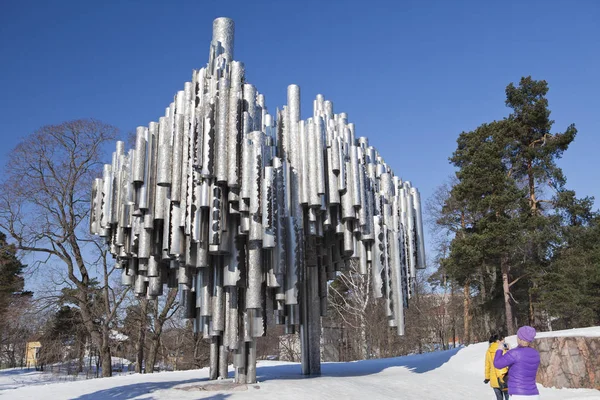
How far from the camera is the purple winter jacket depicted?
565 cm

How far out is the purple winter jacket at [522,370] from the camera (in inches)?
223

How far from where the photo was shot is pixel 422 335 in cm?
3541

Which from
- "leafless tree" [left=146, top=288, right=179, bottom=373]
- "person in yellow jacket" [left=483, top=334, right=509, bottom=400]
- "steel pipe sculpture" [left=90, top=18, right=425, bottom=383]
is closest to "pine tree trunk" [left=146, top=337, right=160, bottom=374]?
"leafless tree" [left=146, top=288, right=179, bottom=373]

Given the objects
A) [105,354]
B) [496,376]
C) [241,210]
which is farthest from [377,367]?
[105,354]

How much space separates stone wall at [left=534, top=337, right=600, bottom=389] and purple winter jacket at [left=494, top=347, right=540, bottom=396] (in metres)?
7.65

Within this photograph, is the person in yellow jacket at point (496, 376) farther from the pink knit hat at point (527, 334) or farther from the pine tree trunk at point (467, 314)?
the pine tree trunk at point (467, 314)

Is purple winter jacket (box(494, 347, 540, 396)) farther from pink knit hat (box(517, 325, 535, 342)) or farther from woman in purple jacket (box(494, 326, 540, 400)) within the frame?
pink knit hat (box(517, 325, 535, 342))

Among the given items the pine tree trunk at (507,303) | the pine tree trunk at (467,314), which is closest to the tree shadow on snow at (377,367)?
the pine tree trunk at (507,303)

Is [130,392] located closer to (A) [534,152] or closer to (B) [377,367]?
(B) [377,367]

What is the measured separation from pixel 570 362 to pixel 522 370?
26.0ft

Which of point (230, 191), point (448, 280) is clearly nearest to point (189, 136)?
point (230, 191)

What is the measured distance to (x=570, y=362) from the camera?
40.2ft

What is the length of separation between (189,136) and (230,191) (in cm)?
152

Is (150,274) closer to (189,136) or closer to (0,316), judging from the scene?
(189,136)
